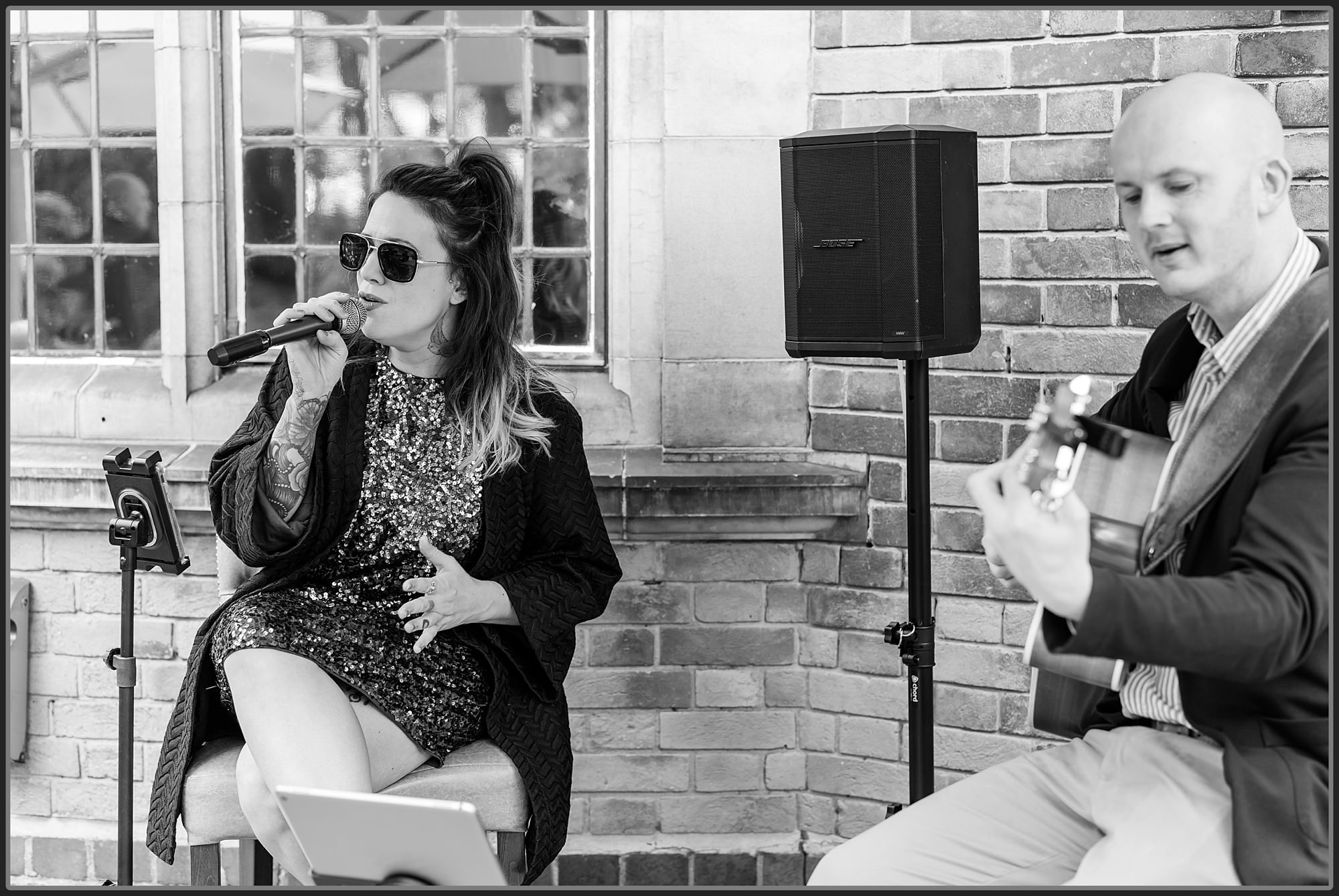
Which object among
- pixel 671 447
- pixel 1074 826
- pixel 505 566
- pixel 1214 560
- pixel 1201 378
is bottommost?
pixel 1074 826

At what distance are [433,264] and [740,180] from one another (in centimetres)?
98

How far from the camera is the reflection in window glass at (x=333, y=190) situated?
140 inches

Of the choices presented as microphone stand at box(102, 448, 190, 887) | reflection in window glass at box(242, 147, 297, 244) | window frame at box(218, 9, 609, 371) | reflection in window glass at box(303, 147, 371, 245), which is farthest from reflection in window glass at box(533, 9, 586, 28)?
microphone stand at box(102, 448, 190, 887)

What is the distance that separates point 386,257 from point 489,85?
3.57 ft

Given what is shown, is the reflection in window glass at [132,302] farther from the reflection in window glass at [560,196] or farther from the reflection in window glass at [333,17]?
the reflection in window glass at [560,196]

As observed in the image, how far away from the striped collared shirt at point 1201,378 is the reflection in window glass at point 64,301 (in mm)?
2895

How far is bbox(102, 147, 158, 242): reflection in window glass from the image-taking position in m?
3.58

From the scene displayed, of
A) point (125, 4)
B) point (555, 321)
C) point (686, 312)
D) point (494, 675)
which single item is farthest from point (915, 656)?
point (125, 4)

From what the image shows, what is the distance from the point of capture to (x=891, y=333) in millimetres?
2619

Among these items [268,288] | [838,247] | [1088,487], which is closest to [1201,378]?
[1088,487]

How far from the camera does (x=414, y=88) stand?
3.52 metres

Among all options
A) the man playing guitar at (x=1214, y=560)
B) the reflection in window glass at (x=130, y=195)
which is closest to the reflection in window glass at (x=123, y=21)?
the reflection in window glass at (x=130, y=195)

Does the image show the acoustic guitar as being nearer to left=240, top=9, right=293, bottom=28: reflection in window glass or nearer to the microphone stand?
the microphone stand

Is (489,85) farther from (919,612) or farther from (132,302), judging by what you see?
(919,612)
